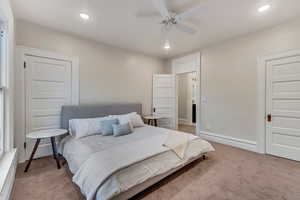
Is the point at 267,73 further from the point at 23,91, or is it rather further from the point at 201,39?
the point at 23,91

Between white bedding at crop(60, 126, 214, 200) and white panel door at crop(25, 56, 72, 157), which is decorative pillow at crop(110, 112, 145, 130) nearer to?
white bedding at crop(60, 126, 214, 200)

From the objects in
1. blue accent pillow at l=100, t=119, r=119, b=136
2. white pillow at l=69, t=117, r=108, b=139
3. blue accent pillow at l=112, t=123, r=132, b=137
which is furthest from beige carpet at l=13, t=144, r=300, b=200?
blue accent pillow at l=112, t=123, r=132, b=137

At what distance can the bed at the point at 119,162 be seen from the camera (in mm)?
1494

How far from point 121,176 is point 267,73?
11.3 feet

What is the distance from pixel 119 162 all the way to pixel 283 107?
3.28 metres

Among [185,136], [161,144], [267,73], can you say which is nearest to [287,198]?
[185,136]

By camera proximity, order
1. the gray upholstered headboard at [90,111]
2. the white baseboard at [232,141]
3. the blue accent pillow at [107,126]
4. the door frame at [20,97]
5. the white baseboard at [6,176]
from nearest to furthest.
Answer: the white baseboard at [6,176] → the door frame at [20,97] → the blue accent pillow at [107,126] → the gray upholstered headboard at [90,111] → the white baseboard at [232,141]

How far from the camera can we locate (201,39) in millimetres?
3543

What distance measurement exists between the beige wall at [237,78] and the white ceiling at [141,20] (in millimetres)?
264

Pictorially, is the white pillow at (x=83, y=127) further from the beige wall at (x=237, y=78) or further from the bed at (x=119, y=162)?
the beige wall at (x=237, y=78)

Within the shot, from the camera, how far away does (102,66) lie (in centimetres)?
371

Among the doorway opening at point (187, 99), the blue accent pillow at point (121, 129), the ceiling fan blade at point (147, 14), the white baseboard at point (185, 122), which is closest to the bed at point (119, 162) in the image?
the blue accent pillow at point (121, 129)

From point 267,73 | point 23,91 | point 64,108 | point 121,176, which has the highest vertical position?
point 267,73

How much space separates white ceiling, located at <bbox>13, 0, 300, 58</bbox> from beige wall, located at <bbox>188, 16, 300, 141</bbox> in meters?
0.26
